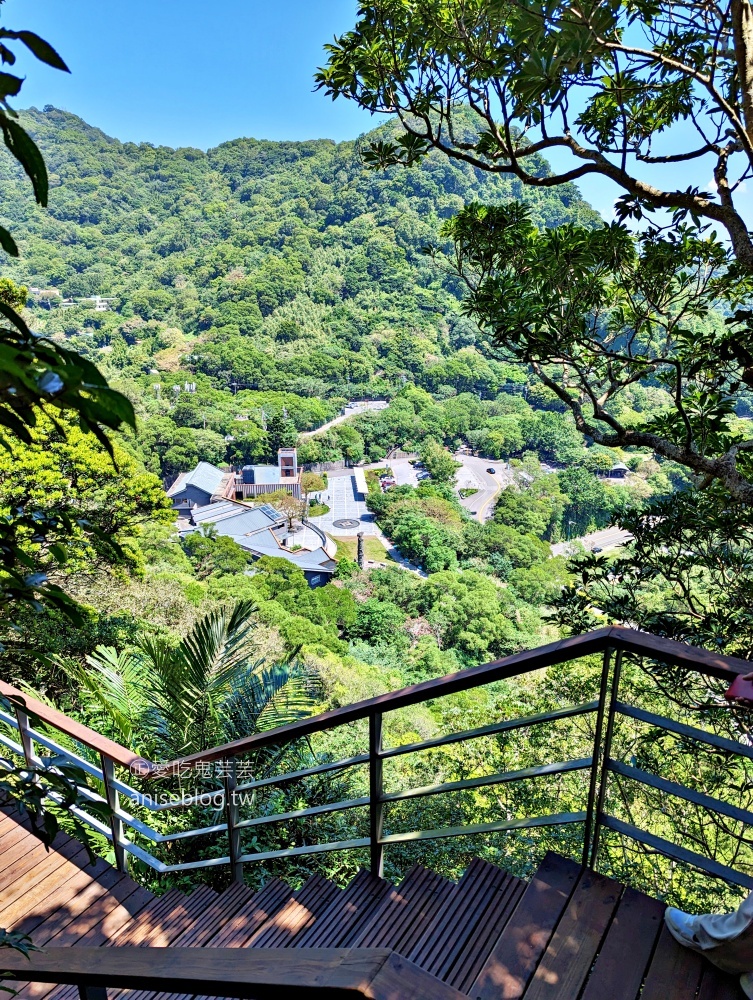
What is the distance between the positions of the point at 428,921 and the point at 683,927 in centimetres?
57

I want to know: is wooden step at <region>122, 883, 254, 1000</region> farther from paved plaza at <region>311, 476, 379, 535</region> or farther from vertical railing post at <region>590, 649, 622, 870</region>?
paved plaza at <region>311, 476, 379, 535</region>

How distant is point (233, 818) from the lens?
6.45 ft

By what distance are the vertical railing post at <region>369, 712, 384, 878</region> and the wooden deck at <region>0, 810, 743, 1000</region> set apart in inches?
3.3

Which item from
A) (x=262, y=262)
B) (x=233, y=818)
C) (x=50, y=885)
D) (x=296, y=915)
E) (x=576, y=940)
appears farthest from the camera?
(x=262, y=262)

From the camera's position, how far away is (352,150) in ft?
211

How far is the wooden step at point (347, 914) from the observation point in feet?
5.12

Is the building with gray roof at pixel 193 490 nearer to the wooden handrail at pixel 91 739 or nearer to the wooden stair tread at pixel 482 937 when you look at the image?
the wooden handrail at pixel 91 739

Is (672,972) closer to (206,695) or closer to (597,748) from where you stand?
(597,748)

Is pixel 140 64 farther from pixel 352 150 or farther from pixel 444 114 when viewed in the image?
pixel 444 114

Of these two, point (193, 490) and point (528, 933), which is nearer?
point (528, 933)

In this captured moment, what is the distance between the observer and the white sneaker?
1.10 meters

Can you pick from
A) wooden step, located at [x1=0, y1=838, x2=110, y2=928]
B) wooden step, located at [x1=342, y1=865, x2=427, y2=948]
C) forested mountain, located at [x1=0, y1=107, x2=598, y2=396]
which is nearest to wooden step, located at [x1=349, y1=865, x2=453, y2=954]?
wooden step, located at [x1=342, y1=865, x2=427, y2=948]

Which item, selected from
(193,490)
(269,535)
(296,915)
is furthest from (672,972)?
(193,490)

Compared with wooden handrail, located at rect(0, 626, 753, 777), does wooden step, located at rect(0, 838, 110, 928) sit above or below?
below
